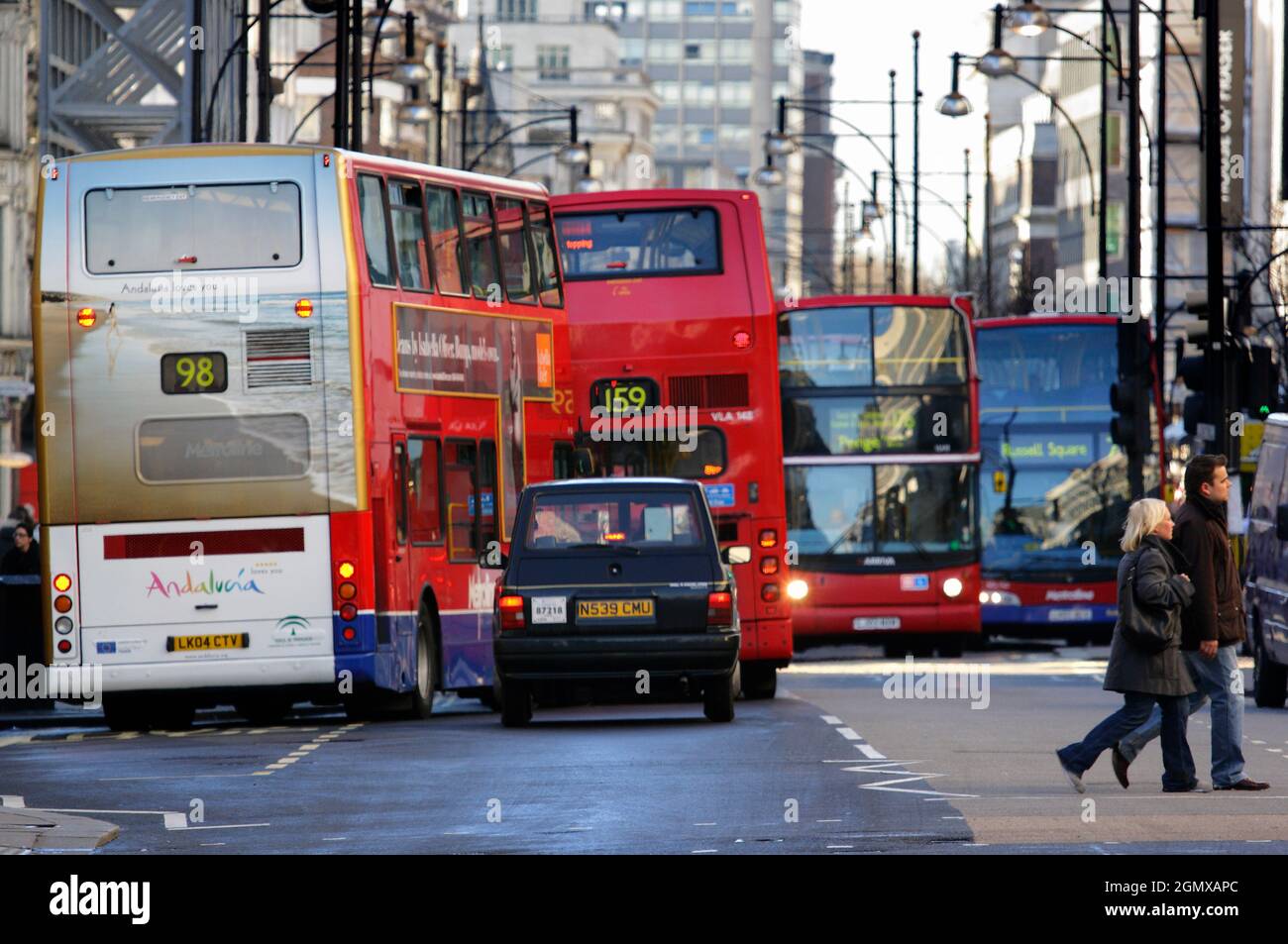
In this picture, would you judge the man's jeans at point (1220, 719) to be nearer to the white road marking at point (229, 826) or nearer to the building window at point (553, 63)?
the white road marking at point (229, 826)

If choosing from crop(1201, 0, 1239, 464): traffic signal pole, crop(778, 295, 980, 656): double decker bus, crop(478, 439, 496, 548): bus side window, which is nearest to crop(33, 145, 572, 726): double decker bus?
crop(478, 439, 496, 548): bus side window

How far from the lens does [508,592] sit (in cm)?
2223

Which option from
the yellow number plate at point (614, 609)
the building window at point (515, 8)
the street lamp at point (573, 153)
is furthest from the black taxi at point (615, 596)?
the building window at point (515, 8)

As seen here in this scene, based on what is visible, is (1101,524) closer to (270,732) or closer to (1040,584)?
(1040,584)

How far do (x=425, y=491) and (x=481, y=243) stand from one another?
8.33 ft

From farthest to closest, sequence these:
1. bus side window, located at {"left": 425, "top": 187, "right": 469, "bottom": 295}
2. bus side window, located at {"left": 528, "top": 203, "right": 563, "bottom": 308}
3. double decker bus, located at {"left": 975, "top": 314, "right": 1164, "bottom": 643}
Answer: double decker bus, located at {"left": 975, "top": 314, "right": 1164, "bottom": 643}
bus side window, located at {"left": 528, "top": 203, "right": 563, "bottom": 308}
bus side window, located at {"left": 425, "top": 187, "right": 469, "bottom": 295}

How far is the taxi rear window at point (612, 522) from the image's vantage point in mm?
22547

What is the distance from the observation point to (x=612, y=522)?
22.7 metres

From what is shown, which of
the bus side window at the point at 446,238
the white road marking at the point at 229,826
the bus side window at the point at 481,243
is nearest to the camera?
the white road marking at the point at 229,826

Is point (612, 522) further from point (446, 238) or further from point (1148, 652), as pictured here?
point (1148, 652)
